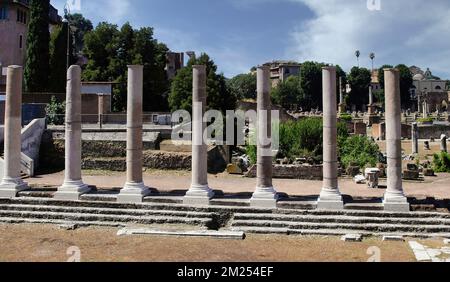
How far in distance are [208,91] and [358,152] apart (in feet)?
49.9

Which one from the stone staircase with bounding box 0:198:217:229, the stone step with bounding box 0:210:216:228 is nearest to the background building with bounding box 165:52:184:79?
the stone staircase with bounding box 0:198:217:229

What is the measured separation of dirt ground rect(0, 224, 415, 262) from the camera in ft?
36.7

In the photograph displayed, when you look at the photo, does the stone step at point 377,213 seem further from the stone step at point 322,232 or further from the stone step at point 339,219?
the stone step at point 322,232

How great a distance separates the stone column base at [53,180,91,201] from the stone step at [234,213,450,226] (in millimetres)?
5961

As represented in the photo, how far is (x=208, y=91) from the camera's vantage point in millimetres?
38594

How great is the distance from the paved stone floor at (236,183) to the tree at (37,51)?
2182 cm

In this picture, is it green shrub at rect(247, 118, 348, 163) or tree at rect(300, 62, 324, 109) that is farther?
tree at rect(300, 62, 324, 109)

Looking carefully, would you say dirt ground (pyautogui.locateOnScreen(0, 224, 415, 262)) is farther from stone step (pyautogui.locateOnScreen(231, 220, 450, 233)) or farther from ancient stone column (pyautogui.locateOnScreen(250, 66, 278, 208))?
ancient stone column (pyautogui.locateOnScreen(250, 66, 278, 208))

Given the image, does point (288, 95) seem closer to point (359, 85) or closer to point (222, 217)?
point (359, 85)

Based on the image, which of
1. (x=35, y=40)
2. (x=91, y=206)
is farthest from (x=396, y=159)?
(x=35, y=40)

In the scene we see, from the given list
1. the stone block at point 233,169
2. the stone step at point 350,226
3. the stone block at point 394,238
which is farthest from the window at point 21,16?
the stone block at point 394,238

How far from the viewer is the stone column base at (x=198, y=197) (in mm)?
15445

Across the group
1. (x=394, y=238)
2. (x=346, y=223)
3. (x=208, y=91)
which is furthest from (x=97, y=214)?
(x=208, y=91)

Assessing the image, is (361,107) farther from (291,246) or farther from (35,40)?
(291,246)
